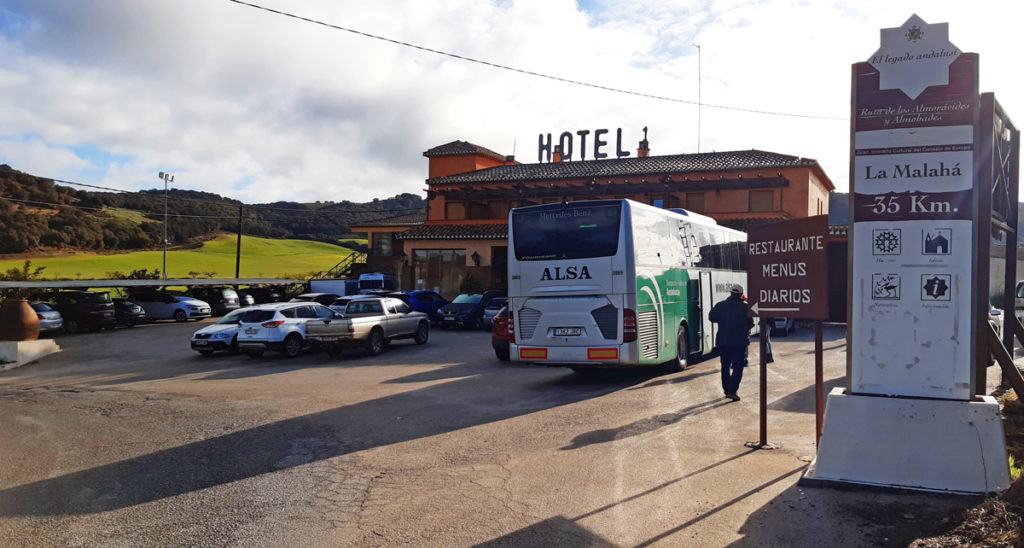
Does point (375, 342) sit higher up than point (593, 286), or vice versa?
point (593, 286)

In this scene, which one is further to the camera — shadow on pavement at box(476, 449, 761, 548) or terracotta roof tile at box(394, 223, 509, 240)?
terracotta roof tile at box(394, 223, 509, 240)

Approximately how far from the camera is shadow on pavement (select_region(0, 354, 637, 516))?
22.2ft

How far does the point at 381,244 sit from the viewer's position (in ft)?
207

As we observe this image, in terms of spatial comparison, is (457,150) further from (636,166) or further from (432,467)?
(432,467)

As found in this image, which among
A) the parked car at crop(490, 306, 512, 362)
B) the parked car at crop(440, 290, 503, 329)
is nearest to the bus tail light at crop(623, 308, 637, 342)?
the parked car at crop(490, 306, 512, 362)

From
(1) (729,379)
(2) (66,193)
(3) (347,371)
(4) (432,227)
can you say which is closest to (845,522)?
(1) (729,379)

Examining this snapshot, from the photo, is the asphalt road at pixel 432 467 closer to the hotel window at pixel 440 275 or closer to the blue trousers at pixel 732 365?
the blue trousers at pixel 732 365

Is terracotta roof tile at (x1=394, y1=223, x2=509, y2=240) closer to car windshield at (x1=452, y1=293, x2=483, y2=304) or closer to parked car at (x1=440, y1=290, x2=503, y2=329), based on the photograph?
car windshield at (x1=452, y1=293, x2=483, y2=304)

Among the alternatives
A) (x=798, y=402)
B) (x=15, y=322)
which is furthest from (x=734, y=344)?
(x=15, y=322)

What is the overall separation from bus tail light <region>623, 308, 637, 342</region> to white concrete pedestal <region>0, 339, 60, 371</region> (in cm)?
1709

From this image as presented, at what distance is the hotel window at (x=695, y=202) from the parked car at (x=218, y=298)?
26263 millimetres

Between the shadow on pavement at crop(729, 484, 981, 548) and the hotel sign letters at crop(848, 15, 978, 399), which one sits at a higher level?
the hotel sign letters at crop(848, 15, 978, 399)

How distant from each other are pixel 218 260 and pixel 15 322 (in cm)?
6467

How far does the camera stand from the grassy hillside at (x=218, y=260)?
65188mm
